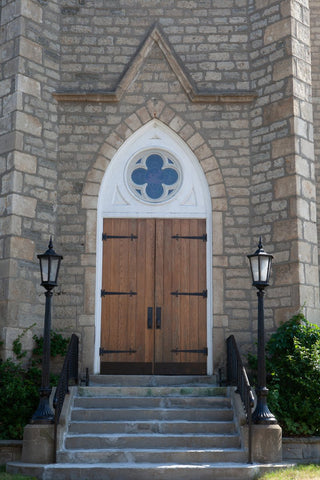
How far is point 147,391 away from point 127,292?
5.22ft

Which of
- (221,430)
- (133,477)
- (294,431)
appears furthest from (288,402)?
(133,477)

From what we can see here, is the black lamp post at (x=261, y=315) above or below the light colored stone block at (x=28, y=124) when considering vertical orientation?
below

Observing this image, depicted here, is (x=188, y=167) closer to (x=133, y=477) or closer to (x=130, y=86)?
(x=130, y=86)

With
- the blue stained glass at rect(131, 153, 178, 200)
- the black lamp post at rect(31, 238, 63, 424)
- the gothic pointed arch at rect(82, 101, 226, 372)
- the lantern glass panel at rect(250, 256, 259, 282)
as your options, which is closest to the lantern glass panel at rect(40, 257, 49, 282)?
the black lamp post at rect(31, 238, 63, 424)

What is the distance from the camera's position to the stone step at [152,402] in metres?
8.09

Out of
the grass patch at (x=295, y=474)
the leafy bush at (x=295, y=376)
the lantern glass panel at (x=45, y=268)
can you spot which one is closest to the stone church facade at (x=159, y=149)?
the leafy bush at (x=295, y=376)

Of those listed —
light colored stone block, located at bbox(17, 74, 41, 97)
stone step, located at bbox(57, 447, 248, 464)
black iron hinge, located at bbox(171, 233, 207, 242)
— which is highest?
light colored stone block, located at bbox(17, 74, 41, 97)

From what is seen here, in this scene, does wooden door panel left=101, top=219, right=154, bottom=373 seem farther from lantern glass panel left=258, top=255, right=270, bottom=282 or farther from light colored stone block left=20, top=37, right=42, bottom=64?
light colored stone block left=20, top=37, right=42, bottom=64

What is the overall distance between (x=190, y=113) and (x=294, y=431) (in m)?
4.77

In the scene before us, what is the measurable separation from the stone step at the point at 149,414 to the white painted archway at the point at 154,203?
2485 mm

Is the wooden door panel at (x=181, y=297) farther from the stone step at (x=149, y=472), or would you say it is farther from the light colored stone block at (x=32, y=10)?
the light colored stone block at (x=32, y=10)

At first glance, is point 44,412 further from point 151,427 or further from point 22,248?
point 22,248

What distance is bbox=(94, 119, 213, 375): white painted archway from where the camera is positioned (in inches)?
381

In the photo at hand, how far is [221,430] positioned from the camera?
299 inches
